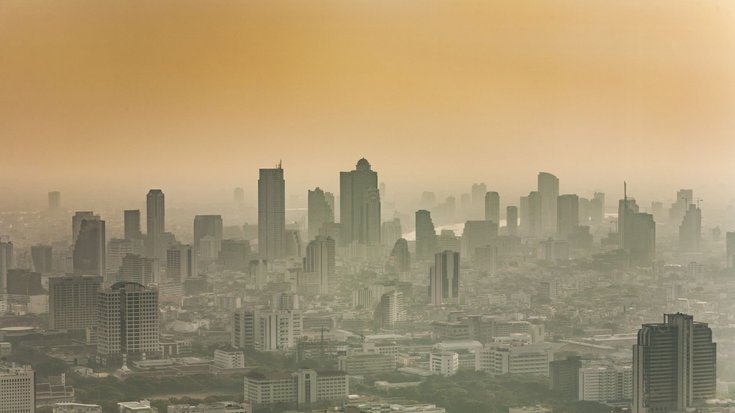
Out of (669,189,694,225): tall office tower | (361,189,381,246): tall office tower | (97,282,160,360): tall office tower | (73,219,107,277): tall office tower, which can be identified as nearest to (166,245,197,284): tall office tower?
(97,282,160,360): tall office tower

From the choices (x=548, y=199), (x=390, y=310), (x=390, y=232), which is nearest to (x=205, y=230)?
(x=390, y=232)

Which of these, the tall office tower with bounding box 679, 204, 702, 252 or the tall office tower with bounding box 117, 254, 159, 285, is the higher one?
the tall office tower with bounding box 679, 204, 702, 252

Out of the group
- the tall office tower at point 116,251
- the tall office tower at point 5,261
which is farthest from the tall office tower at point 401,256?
the tall office tower at point 5,261

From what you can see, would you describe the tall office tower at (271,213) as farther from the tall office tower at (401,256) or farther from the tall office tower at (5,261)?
the tall office tower at (5,261)

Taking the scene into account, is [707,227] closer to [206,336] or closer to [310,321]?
[310,321]

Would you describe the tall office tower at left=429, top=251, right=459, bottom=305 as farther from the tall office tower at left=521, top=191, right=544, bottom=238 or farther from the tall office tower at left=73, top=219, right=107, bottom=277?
the tall office tower at left=73, top=219, right=107, bottom=277

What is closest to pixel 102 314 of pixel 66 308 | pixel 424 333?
pixel 66 308
